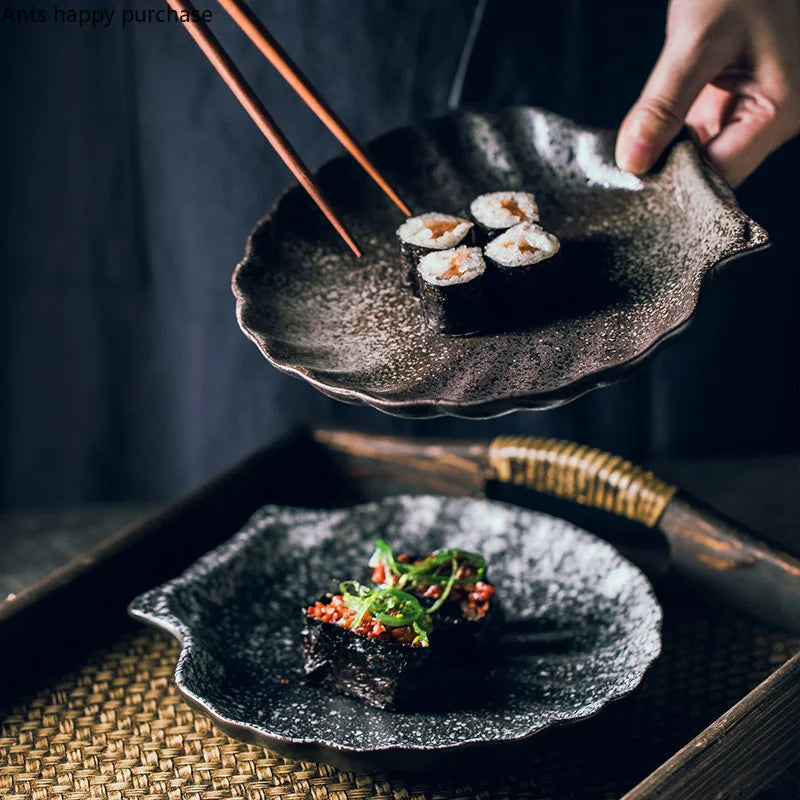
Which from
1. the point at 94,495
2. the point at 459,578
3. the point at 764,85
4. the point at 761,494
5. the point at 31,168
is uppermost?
the point at 764,85

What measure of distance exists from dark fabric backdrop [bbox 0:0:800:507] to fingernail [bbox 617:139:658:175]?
821 mm

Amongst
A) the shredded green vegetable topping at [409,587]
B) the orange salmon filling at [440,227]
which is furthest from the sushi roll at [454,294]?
the shredded green vegetable topping at [409,587]

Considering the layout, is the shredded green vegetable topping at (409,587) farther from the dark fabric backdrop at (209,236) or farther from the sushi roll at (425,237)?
the dark fabric backdrop at (209,236)

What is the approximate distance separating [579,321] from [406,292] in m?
0.35

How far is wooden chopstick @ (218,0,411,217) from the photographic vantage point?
1.62 m

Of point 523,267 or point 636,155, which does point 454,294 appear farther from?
point 636,155

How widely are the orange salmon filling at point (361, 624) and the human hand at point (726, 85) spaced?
0.96 metres

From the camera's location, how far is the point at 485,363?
1.60 meters

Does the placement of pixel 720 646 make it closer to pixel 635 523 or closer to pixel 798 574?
pixel 798 574

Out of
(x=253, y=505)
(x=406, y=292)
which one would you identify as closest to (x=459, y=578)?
(x=406, y=292)

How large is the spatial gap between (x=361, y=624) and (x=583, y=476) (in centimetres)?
72

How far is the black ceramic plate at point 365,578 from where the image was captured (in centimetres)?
162

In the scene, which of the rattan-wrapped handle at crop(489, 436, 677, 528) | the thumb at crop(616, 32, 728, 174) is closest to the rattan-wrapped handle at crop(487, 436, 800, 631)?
the rattan-wrapped handle at crop(489, 436, 677, 528)

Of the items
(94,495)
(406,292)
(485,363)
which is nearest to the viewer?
(485,363)
